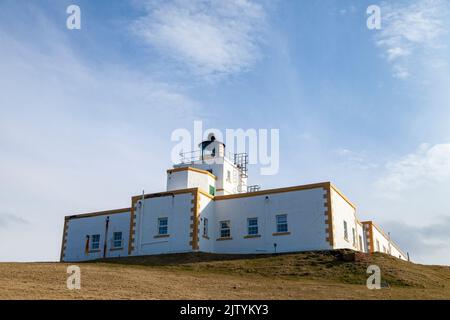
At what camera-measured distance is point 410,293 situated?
20.4 metres

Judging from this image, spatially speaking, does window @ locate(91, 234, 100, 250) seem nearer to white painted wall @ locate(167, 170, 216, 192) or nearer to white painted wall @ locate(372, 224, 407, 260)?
white painted wall @ locate(167, 170, 216, 192)

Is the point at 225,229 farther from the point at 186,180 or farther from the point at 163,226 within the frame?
the point at 186,180

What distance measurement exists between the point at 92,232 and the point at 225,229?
11.8 meters

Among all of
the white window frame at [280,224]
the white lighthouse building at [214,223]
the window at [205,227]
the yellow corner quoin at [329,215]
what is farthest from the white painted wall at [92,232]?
the yellow corner quoin at [329,215]

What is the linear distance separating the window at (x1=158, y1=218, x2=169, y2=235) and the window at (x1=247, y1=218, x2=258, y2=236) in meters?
5.89

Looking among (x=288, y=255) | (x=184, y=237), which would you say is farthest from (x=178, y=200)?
(x=288, y=255)

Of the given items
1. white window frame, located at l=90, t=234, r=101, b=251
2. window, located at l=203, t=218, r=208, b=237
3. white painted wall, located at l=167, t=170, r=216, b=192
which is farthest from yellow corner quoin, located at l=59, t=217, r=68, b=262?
window, located at l=203, t=218, r=208, b=237

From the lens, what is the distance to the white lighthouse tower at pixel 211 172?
39.0 m

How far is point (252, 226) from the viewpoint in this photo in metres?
35.1

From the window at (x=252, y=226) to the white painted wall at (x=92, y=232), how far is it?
964cm

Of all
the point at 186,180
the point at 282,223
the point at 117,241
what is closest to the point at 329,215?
the point at 282,223

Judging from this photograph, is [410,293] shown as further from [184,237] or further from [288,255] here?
[184,237]

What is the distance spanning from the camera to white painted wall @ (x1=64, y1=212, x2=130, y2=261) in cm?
3844

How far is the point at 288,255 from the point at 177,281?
11.3m
